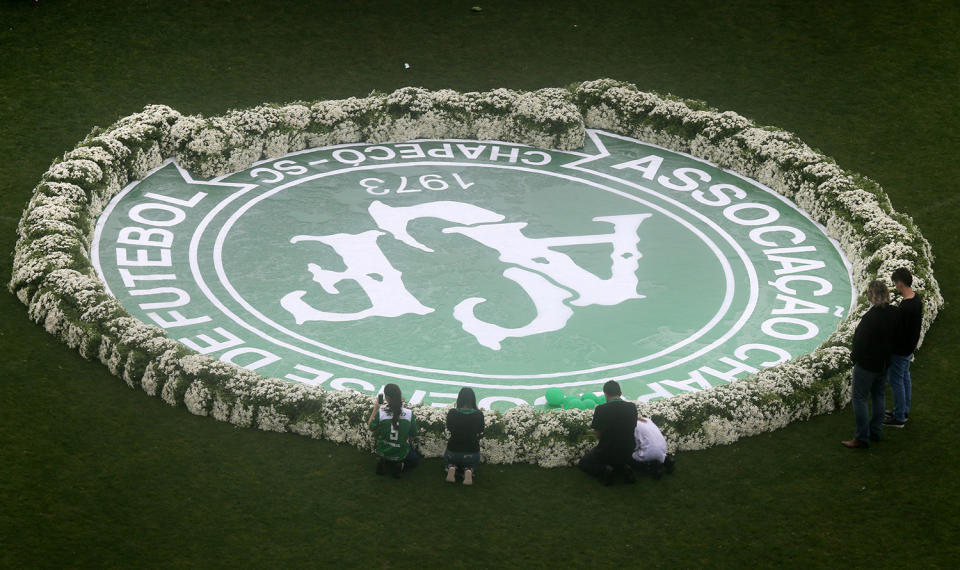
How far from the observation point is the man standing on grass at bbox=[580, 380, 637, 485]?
15.9 meters

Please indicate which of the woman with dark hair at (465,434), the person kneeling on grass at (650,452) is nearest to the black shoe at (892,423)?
the person kneeling on grass at (650,452)

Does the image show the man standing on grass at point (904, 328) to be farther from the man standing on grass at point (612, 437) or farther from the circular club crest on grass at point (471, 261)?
the man standing on grass at point (612, 437)

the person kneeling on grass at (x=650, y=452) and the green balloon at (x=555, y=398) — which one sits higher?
Answer: the green balloon at (x=555, y=398)

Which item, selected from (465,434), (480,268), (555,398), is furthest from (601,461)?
(480,268)

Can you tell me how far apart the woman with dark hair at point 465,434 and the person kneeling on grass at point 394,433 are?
506 mm

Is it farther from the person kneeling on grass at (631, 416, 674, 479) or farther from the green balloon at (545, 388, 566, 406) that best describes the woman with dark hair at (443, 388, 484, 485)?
the green balloon at (545, 388, 566, 406)

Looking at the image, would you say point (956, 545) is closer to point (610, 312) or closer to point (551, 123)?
point (610, 312)

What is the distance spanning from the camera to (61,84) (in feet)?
89.9

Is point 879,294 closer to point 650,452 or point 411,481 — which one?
point 650,452

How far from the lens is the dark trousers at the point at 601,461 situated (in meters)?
16.1

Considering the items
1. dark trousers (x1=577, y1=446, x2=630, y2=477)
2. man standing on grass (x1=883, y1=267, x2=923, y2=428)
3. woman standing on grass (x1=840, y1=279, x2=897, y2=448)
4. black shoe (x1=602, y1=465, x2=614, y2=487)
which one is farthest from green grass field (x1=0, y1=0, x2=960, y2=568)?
man standing on grass (x1=883, y1=267, x2=923, y2=428)

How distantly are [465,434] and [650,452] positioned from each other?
2.35 metres

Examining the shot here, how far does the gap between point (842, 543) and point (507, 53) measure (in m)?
17.1

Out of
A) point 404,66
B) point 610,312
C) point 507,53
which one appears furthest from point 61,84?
point 610,312
